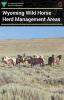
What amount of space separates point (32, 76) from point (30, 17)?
1250 mm

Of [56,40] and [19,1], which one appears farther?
[56,40]

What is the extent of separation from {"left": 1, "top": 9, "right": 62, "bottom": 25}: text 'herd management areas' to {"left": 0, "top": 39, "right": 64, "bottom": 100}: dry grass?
24.5 inches

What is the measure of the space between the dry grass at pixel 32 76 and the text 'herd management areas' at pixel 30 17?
0.62 m

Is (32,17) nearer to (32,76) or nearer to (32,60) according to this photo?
(32,60)

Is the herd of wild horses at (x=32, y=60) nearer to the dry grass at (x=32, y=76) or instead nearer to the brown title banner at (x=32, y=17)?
the dry grass at (x=32, y=76)

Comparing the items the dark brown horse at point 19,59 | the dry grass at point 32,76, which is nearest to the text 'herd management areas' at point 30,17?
the dry grass at point 32,76

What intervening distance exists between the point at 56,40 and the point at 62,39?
19 cm

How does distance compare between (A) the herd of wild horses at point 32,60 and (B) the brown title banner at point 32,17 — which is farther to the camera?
(A) the herd of wild horses at point 32,60

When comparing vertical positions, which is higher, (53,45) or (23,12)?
(23,12)

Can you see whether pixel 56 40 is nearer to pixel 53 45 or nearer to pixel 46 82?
pixel 53 45

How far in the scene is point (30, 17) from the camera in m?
10.6

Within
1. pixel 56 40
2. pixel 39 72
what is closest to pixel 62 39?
pixel 56 40

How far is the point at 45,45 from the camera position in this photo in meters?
11.2

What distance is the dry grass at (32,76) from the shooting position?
1047 centimetres
